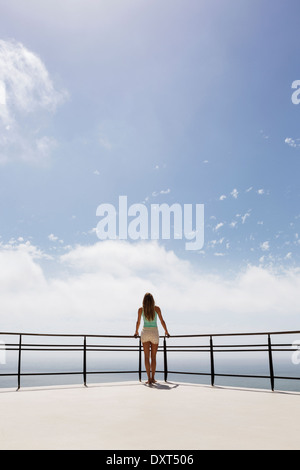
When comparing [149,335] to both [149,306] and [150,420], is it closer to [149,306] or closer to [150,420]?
[149,306]

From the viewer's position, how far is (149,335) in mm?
7199

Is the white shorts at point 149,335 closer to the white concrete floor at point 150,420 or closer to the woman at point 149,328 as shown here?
the woman at point 149,328

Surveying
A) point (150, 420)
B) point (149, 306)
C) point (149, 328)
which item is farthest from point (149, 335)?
point (150, 420)

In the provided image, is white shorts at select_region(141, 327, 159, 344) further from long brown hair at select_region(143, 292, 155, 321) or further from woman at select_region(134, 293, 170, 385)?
long brown hair at select_region(143, 292, 155, 321)

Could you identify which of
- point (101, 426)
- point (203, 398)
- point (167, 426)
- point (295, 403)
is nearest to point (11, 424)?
point (101, 426)

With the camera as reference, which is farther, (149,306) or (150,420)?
(149,306)

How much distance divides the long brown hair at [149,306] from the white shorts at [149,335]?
23cm

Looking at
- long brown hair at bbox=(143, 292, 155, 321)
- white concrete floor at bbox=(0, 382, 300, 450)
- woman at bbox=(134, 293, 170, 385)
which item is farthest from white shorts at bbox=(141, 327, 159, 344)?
white concrete floor at bbox=(0, 382, 300, 450)

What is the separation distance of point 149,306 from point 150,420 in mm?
3428

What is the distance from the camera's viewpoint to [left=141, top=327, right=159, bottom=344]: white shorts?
7.20 m

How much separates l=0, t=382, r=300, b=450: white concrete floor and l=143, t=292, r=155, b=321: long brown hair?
1474mm

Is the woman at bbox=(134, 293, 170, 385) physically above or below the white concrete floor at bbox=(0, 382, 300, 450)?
above
